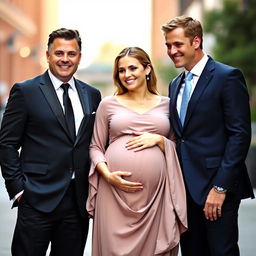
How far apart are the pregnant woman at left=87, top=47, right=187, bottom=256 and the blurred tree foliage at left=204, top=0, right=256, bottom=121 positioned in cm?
1856

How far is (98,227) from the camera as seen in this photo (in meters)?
4.73

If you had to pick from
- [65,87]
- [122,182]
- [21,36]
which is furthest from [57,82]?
[21,36]

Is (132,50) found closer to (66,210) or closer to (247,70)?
(66,210)

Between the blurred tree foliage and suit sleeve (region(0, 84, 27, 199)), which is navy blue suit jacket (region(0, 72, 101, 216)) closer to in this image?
suit sleeve (region(0, 84, 27, 199))

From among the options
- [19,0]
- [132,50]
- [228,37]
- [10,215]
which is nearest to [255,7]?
[228,37]

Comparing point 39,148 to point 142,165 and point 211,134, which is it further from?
point 211,134

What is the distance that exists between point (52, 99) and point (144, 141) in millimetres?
755

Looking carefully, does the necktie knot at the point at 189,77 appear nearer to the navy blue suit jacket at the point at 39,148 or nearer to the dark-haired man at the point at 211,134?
the dark-haired man at the point at 211,134

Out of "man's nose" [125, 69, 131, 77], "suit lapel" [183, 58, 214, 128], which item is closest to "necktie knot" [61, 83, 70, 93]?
"man's nose" [125, 69, 131, 77]

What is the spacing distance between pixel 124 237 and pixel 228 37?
20893 mm

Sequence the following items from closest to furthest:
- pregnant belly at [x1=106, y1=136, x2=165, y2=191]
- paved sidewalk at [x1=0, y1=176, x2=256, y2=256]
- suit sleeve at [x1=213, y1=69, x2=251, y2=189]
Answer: suit sleeve at [x1=213, y1=69, x2=251, y2=189] → pregnant belly at [x1=106, y1=136, x2=165, y2=191] → paved sidewalk at [x1=0, y1=176, x2=256, y2=256]

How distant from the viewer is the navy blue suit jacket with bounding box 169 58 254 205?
4539 millimetres

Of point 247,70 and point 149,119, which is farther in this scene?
point 247,70

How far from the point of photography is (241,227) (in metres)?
8.46
